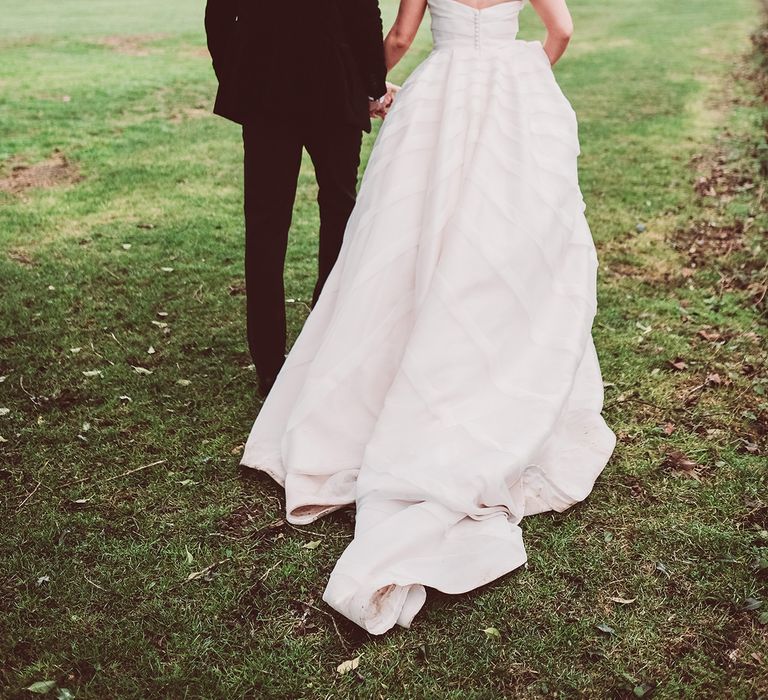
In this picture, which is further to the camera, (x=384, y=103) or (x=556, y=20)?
(x=384, y=103)

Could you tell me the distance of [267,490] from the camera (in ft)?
11.6

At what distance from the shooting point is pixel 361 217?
11.9 feet

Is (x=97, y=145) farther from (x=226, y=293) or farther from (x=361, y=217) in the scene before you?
(x=361, y=217)

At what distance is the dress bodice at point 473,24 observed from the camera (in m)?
3.46

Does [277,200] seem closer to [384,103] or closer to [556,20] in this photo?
[384,103]

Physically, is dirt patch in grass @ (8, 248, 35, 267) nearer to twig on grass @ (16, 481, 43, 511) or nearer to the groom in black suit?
the groom in black suit

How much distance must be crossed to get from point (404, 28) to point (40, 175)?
5891 mm

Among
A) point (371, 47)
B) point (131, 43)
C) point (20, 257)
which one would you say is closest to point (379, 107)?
point (371, 47)

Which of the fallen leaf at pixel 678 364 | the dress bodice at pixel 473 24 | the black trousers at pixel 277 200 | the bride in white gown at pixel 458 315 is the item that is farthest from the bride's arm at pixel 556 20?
the fallen leaf at pixel 678 364

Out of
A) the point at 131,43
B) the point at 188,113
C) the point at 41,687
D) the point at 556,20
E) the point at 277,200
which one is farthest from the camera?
the point at 131,43

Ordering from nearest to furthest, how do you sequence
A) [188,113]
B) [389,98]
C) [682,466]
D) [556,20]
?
[556,20] → [682,466] → [389,98] → [188,113]

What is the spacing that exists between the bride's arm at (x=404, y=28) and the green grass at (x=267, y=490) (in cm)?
188

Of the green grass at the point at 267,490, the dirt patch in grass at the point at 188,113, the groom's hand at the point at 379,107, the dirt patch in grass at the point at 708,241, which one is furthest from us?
the dirt patch in grass at the point at 188,113

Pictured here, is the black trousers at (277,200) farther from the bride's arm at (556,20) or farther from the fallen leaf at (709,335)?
the fallen leaf at (709,335)
